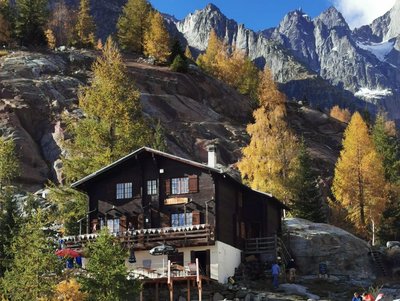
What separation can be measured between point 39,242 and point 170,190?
13.9 meters

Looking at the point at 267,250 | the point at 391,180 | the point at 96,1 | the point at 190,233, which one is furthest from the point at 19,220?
the point at 96,1


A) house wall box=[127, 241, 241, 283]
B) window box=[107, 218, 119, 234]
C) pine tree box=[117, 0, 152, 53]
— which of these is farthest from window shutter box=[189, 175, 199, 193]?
pine tree box=[117, 0, 152, 53]

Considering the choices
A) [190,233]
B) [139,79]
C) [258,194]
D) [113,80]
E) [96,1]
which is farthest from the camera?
[96,1]

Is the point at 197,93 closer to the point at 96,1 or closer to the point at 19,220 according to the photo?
the point at 19,220

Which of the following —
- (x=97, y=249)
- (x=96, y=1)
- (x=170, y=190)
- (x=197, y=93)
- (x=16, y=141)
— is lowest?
(x=97, y=249)

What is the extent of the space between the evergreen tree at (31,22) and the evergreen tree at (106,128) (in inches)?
1675

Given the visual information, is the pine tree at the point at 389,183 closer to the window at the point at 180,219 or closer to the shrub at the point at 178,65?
the window at the point at 180,219

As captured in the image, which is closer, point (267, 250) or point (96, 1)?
point (267, 250)

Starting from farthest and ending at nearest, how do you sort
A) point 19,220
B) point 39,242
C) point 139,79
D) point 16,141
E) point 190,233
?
1. point 139,79
2. point 16,141
3. point 190,233
4. point 19,220
5. point 39,242

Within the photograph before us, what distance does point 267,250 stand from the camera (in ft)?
155

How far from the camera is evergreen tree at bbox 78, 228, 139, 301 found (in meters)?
33.0

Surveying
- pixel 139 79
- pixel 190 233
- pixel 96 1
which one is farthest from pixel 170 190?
pixel 96 1

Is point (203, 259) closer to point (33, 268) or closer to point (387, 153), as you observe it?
point (33, 268)

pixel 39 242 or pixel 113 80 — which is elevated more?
pixel 113 80
